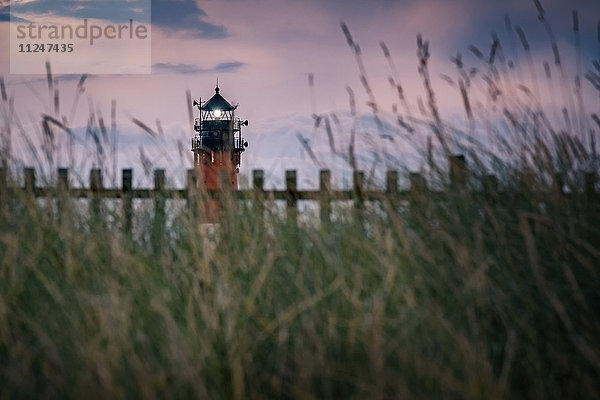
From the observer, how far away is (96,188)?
3.33m

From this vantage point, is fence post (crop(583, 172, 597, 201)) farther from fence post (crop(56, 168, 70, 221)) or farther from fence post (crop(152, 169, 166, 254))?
fence post (crop(56, 168, 70, 221))

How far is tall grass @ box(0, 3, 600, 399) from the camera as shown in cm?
170

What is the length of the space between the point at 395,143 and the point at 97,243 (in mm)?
1302

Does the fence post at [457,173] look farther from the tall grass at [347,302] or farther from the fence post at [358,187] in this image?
the fence post at [358,187]

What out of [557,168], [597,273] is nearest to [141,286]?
[597,273]

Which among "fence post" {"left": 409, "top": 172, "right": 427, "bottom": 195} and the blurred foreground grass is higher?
"fence post" {"left": 409, "top": 172, "right": 427, "bottom": 195}

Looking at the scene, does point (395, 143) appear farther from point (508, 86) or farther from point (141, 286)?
point (141, 286)

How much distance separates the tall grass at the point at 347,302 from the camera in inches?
67.1

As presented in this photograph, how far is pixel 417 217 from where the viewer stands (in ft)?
8.34

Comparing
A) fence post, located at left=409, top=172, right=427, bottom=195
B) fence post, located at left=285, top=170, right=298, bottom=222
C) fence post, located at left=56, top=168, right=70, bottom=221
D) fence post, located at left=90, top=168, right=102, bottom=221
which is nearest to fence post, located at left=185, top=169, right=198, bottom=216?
fence post, located at left=90, top=168, right=102, bottom=221

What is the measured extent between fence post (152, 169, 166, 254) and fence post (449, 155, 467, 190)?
126 centimetres

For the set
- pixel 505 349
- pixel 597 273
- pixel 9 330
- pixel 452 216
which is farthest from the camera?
pixel 452 216

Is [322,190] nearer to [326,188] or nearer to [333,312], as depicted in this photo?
[326,188]

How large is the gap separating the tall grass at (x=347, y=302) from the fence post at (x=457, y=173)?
0.13 feet
